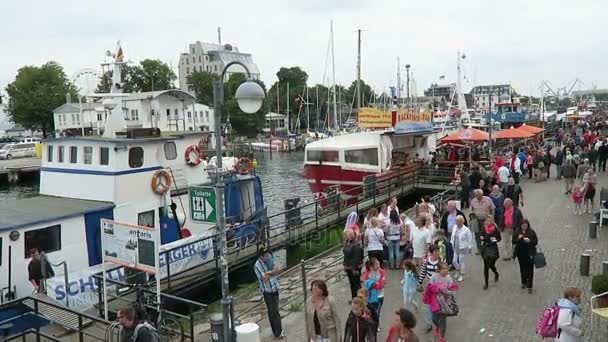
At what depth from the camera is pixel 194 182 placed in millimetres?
18234

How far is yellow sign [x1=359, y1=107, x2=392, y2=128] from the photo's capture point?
30.7m

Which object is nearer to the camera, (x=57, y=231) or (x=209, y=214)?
(x=209, y=214)

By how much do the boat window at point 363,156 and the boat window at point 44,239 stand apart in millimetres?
15362

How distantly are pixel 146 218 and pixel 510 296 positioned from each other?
10138mm

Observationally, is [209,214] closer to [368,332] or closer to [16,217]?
[368,332]

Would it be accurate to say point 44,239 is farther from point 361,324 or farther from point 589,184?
point 589,184

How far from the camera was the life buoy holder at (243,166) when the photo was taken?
63.4ft

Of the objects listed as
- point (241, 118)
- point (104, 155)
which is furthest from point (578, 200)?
point (241, 118)

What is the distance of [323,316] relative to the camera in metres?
7.71

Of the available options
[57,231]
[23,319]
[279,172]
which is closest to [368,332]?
[23,319]

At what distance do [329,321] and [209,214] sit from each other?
321cm

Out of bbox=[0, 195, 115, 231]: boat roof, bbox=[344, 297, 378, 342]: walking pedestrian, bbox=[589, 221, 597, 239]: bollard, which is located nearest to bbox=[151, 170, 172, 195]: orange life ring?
bbox=[0, 195, 115, 231]: boat roof

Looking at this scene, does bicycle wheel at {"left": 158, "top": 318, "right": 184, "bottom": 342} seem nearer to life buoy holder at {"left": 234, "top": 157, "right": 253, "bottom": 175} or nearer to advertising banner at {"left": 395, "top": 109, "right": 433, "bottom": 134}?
life buoy holder at {"left": 234, "top": 157, "right": 253, "bottom": 175}

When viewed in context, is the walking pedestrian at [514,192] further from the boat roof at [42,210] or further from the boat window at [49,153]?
the boat window at [49,153]
